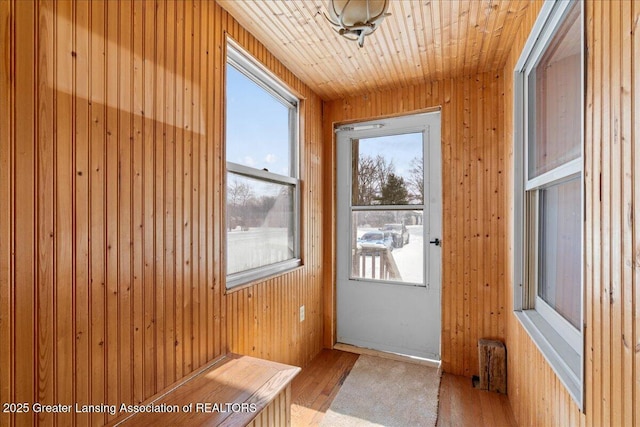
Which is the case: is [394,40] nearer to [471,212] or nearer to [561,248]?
[471,212]

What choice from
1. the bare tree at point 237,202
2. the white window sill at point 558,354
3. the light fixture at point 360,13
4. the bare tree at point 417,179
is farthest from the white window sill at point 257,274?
the white window sill at point 558,354

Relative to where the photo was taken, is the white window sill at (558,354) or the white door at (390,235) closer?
the white window sill at (558,354)

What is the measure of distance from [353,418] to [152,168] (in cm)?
193

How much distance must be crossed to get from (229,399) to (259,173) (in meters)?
1.40

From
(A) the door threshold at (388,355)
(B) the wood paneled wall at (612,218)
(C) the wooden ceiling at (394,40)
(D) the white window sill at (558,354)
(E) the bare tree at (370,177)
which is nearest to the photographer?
(B) the wood paneled wall at (612,218)

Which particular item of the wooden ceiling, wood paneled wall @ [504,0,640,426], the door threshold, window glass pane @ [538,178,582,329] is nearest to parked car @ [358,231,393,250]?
the door threshold

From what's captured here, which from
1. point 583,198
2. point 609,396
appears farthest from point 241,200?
point 609,396

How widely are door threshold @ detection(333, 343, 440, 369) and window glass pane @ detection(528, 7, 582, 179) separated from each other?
1.84m

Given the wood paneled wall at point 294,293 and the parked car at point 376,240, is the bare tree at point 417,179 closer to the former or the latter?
the parked car at point 376,240

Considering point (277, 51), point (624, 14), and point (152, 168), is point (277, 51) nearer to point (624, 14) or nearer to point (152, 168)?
point (152, 168)

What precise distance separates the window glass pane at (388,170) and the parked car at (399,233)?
0.74 ft

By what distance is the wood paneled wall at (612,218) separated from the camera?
763 millimetres

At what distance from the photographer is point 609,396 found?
2.84 ft

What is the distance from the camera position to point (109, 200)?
1173 millimetres
